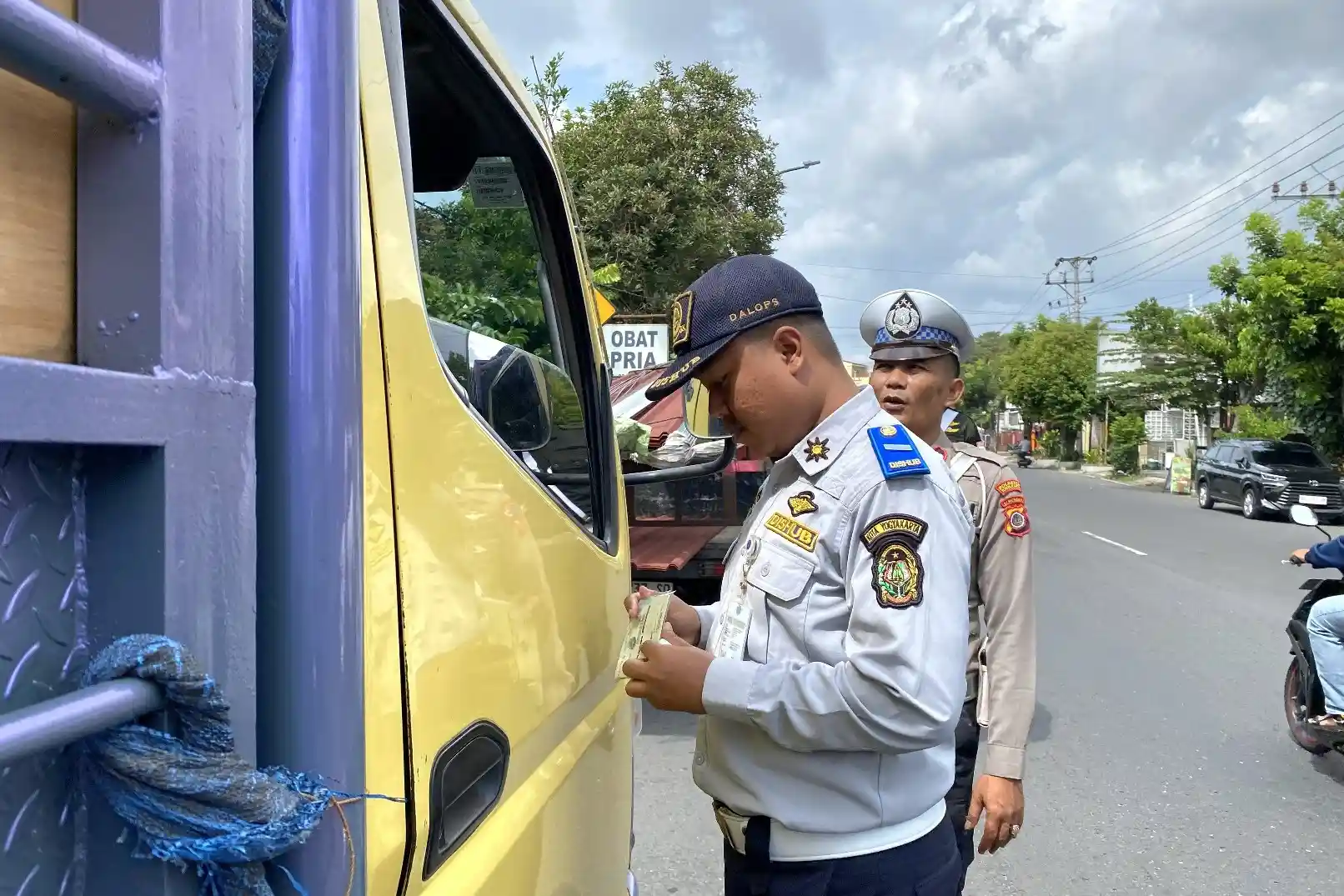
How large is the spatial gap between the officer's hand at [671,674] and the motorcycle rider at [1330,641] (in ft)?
12.2

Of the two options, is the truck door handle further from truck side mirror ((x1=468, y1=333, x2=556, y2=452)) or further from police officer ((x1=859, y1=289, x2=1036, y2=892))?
police officer ((x1=859, y1=289, x2=1036, y2=892))

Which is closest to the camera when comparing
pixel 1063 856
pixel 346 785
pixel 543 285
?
pixel 346 785

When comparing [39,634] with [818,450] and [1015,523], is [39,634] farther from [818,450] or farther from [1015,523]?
[1015,523]

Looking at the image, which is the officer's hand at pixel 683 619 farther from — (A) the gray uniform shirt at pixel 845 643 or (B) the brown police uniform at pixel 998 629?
(B) the brown police uniform at pixel 998 629

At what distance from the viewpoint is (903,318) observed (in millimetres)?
2527

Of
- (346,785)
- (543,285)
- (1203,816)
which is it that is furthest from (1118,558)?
(346,785)

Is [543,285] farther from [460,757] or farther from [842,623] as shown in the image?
[460,757]

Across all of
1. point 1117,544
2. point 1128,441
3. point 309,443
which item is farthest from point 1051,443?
point 309,443

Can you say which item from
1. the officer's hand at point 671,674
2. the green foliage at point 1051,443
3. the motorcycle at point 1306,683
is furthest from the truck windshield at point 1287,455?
the green foliage at point 1051,443

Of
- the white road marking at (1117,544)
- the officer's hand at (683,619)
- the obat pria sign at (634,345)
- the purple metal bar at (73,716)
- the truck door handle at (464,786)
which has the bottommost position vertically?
the white road marking at (1117,544)

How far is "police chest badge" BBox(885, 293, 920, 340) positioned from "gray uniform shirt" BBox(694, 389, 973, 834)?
3.32 ft

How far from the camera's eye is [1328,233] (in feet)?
56.2

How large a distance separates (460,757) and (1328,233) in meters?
20.5

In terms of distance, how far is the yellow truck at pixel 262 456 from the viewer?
0.60 metres
